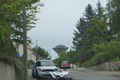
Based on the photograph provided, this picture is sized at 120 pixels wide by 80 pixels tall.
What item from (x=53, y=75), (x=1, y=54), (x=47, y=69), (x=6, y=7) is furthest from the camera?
(x=47, y=69)

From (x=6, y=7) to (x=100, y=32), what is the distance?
39058 millimetres

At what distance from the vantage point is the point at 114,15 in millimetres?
18031

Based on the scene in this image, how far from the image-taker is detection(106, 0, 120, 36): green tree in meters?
17.8

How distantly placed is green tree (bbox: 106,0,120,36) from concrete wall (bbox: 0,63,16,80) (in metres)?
10.5

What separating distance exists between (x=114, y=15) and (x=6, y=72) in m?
11.4

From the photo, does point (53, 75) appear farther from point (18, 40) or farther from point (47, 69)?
point (18, 40)

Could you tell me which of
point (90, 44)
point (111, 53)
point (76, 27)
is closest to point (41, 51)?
point (76, 27)

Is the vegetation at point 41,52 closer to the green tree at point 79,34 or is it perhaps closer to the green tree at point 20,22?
the green tree at point 79,34

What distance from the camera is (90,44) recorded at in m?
47.5

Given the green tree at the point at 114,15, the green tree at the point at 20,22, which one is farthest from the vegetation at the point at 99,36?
the green tree at the point at 20,22

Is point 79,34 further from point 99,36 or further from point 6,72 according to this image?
point 6,72

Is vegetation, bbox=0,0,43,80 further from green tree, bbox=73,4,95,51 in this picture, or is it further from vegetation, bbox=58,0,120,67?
green tree, bbox=73,4,95,51

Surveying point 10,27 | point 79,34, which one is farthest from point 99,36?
point 10,27

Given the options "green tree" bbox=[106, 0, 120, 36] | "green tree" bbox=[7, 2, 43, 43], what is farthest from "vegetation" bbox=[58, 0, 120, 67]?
"green tree" bbox=[7, 2, 43, 43]
